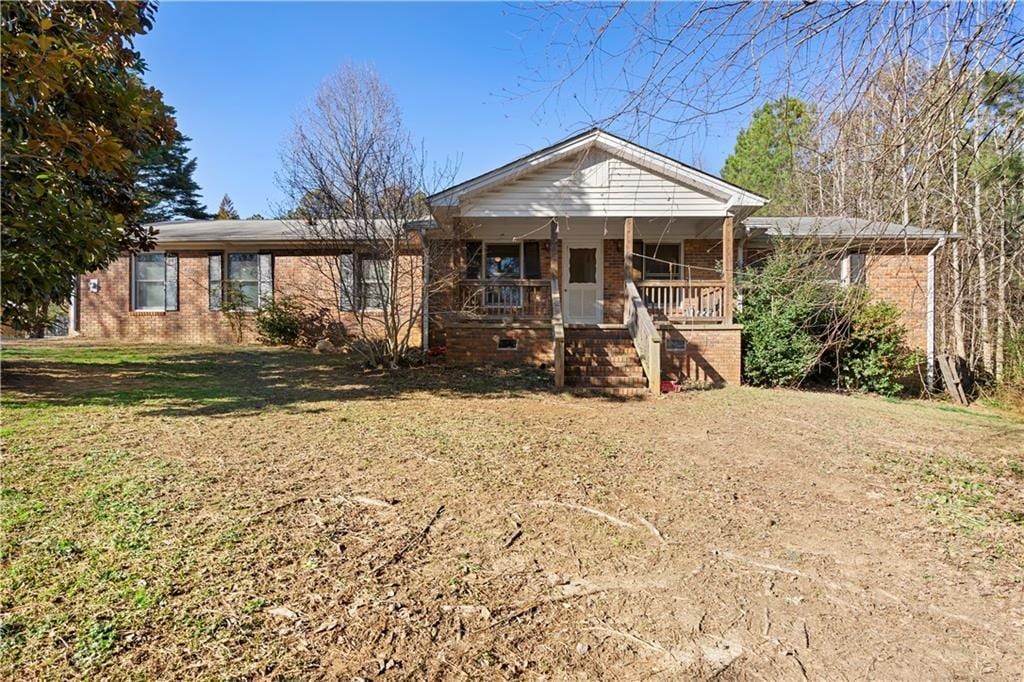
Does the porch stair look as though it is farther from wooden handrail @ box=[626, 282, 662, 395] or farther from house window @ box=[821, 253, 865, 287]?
house window @ box=[821, 253, 865, 287]

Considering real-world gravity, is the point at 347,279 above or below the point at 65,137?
below

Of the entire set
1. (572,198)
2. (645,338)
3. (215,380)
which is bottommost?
(215,380)

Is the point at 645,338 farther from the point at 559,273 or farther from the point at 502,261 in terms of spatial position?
the point at 502,261

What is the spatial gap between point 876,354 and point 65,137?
512 inches

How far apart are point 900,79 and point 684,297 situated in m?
9.11

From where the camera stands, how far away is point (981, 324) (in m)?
11.0

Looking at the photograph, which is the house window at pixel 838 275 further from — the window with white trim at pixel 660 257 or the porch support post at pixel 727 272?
the window with white trim at pixel 660 257

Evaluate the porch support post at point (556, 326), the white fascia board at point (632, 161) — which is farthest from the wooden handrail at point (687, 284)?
the porch support post at point (556, 326)

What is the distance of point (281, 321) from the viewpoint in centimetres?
1450

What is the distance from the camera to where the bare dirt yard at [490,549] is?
2.42m

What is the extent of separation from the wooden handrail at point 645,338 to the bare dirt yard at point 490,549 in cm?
281

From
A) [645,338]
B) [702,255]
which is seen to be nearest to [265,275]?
[645,338]

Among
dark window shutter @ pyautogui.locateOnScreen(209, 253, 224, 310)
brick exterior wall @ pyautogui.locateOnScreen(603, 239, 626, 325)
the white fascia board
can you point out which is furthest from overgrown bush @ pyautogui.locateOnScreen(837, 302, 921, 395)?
dark window shutter @ pyautogui.locateOnScreen(209, 253, 224, 310)

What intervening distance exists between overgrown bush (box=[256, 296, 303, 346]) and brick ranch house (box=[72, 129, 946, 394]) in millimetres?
485
